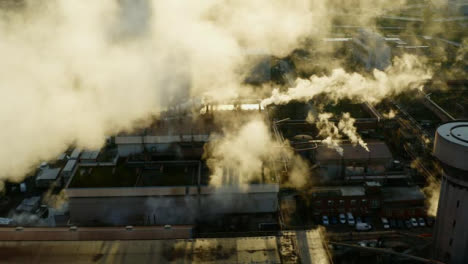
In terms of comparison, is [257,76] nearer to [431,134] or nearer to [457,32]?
[431,134]

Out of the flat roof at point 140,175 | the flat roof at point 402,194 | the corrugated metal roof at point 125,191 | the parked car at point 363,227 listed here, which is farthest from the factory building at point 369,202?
the corrugated metal roof at point 125,191

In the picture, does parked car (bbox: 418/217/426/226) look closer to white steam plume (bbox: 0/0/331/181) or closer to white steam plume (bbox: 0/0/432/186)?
white steam plume (bbox: 0/0/432/186)

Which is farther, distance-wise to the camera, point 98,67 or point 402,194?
point 98,67

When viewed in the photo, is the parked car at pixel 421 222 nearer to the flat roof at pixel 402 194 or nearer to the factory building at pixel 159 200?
the flat roof at pixel 402 194

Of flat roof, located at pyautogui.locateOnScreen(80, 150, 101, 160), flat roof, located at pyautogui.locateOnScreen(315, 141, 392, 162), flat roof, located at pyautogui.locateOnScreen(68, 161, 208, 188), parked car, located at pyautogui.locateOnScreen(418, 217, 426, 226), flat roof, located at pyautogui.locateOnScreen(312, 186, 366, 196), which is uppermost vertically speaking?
flat roof, located at pyautogui.locateOnScreen(80, 150, 101, 160)

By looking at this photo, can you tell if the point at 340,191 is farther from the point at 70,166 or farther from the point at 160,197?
the point at 70,166

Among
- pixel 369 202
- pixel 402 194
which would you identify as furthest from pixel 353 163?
pixel 402 194

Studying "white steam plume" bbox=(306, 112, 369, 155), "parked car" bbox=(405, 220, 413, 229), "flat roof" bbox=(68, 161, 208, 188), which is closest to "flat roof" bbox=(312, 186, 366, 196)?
"parked car" bbox=(405, 220, 413, 229)
